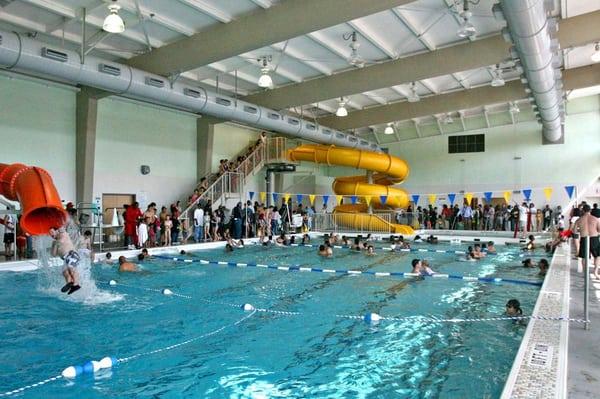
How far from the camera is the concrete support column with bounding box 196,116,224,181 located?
1917cm

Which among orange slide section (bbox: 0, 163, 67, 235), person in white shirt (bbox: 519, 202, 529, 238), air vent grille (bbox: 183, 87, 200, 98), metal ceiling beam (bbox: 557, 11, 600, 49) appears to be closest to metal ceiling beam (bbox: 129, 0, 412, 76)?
air vent grille (bbox: 183, 87, 200, 98)

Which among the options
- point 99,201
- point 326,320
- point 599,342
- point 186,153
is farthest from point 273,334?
point 186,153

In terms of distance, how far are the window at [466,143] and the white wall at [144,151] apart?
15178 mm

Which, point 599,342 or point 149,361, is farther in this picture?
point 149,361

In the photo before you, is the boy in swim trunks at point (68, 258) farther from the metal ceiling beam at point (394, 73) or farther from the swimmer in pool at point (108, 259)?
the metal ceiling beam at point (394, 73)

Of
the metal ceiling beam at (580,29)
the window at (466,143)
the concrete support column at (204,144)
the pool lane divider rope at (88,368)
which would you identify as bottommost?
the pool lane divider rope at (88,368)

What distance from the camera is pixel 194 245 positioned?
14.8 metres

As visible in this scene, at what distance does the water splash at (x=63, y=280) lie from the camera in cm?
774

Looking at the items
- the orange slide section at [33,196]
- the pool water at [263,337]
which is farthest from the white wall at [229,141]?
the orange slide section at [33,196]

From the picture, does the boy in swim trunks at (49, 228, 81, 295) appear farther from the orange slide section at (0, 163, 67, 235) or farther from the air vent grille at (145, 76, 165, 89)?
the air vent grille at (145, 76, 165, 89)

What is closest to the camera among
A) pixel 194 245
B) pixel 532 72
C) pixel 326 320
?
pixel 326 320

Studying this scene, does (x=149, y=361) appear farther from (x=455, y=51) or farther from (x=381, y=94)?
(x=381, y=94)

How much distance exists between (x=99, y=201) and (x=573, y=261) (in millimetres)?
14133

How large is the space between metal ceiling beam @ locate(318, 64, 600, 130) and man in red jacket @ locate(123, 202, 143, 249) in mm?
11516
